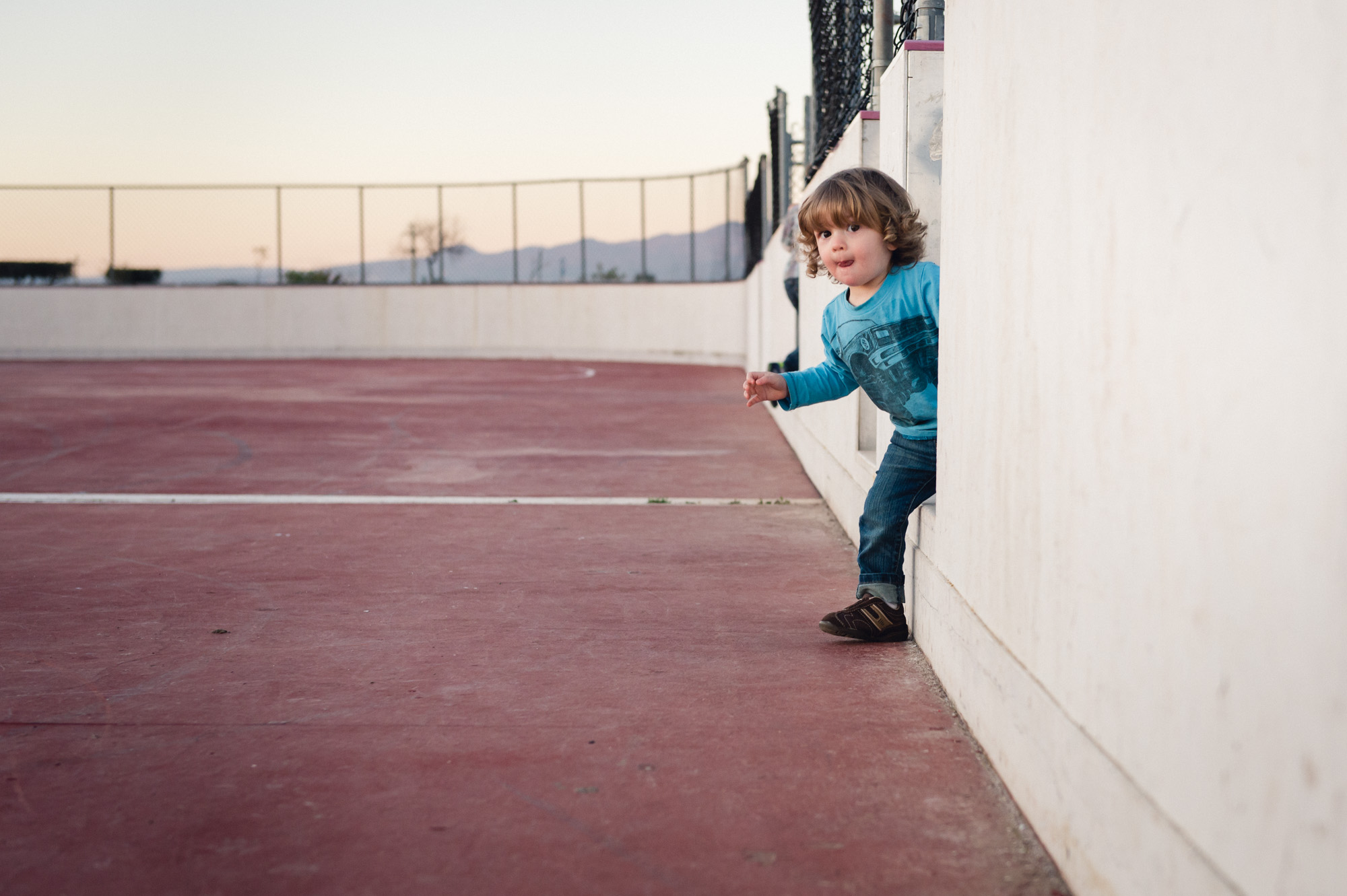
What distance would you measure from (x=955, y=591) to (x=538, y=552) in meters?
2.35

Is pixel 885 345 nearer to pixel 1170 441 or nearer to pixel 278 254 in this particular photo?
pixel 1170 441

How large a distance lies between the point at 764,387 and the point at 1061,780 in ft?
6.06

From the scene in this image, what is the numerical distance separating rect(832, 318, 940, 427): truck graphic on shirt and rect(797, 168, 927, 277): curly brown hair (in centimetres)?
26

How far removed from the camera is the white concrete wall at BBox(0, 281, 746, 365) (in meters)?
27.5

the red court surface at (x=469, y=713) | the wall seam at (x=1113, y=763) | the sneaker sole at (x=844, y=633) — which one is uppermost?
the wall seam at (x=1113, y=763)

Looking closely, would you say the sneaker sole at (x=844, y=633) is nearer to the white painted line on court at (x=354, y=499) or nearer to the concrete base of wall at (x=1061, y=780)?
the concrete base of wall at (x=1061, y=780)

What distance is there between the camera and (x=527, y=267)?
2850 cm

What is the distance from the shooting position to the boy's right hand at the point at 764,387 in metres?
3.57

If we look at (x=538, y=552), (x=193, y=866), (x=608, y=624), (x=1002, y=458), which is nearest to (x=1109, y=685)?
(x=1002, y=458)

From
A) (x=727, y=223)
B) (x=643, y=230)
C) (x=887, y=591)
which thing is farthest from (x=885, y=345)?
(x=643, y=230)

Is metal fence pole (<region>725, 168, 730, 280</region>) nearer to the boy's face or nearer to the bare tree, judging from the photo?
the bare tree

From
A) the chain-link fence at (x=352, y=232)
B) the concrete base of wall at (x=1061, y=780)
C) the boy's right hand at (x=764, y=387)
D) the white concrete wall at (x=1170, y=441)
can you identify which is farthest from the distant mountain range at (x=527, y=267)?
the white concrete wall at (x=1170, y=441)

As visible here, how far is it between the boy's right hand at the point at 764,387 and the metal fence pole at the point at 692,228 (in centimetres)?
2298

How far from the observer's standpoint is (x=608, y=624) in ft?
12.0
